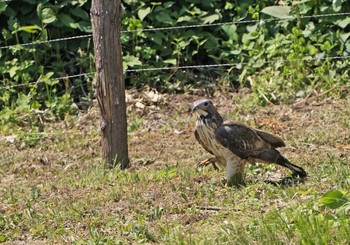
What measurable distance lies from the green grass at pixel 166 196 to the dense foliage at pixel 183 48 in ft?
3.83

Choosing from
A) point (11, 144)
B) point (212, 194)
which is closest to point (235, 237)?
point (212, 194)

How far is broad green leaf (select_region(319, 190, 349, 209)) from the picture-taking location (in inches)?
249

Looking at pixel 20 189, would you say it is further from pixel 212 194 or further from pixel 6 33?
pixel 6 33

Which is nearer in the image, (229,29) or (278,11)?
(278,11)

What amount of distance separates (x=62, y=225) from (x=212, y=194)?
1.23m

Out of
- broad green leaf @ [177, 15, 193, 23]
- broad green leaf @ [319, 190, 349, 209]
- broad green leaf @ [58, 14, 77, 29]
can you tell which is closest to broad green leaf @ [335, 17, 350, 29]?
broad green leaf @ [177, 15, 193, 23]

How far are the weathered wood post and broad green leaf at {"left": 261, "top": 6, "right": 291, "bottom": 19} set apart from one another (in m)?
3.38

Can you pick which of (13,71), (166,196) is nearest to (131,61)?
(13,71)

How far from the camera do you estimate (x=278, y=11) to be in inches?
473

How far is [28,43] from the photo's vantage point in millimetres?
11703

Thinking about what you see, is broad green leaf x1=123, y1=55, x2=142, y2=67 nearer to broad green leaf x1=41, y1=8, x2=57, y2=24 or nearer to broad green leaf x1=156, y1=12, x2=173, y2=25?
broad green leaf x1=156, y1=12, x2=173, y2=25

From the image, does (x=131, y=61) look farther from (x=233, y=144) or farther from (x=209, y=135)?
(x=233, y=144)

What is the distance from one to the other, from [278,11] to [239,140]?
4.19 metres

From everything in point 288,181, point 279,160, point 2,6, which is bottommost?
point 288,181
